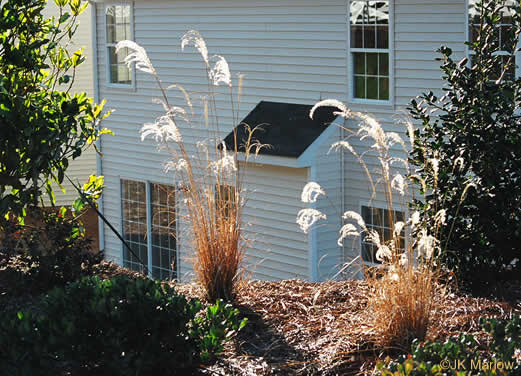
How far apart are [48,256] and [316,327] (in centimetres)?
237

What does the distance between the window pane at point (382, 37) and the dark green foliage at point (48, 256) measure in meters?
5.85

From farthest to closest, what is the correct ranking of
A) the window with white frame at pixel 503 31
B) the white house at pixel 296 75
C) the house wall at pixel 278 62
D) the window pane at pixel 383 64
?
the window pane at pixel 383 64 < the white house at pixel 296 75 < the house wall at pixel 278 62 < the window with white frame at pixel 503 31

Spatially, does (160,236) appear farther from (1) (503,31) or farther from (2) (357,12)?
(1) (503,31)

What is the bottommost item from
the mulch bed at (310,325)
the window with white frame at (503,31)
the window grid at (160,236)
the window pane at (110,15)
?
the window grid at (160,236)

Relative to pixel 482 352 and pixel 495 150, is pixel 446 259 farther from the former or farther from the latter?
pixel 482 352

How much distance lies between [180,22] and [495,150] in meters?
9.35

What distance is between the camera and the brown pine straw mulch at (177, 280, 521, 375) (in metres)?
4.16

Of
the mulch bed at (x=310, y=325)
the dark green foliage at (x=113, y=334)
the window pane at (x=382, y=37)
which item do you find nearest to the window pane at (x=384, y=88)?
the window pane at (x=382, y=37)

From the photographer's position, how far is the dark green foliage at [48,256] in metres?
5.95

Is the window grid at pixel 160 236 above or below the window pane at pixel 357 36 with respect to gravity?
below

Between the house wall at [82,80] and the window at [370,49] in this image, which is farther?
the house wall at [82,80]

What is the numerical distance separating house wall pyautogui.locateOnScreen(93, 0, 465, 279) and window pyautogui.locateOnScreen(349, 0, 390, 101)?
151 mm

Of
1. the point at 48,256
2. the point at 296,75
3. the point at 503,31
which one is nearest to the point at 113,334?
the point at 48,256

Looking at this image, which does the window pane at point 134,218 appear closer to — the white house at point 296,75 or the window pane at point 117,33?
the white house at point 296,75
